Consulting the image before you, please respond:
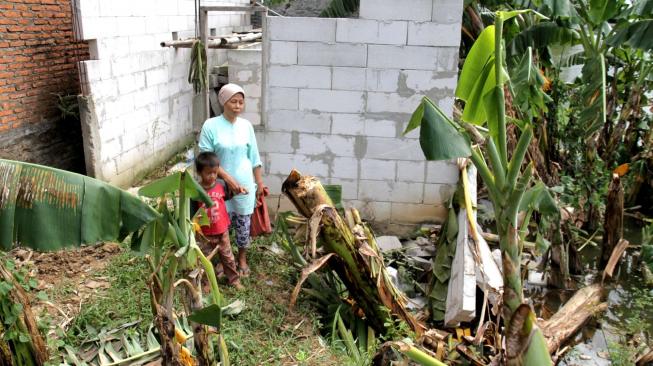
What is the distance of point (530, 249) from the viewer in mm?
6488

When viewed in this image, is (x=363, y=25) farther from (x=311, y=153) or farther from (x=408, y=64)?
(x=311, y=153)

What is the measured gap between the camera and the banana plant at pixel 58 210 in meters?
2.70

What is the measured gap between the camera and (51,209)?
9.00 ft

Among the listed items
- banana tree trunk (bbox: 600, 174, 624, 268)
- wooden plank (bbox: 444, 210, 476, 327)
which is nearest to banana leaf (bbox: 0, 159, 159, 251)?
wooden plank (bbox: 444, 210, 476, 327)

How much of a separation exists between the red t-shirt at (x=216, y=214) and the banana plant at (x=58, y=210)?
60.2 inches

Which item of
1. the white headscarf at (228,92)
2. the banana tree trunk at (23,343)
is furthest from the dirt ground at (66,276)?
the white headscarf at (228,92)

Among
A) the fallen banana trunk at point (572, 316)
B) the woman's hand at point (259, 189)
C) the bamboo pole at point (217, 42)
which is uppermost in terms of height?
the bamboo pole at point (217, 42)

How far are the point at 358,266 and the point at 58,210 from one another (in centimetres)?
242

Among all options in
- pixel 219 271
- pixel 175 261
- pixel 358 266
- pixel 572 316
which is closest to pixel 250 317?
pixel 219 271

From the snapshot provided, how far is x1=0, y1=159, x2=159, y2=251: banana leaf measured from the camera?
8.86 feet

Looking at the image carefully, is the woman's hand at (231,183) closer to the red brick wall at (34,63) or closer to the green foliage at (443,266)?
the green foliage at (443,266)

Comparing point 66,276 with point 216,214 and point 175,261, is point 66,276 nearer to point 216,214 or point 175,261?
point 216,214

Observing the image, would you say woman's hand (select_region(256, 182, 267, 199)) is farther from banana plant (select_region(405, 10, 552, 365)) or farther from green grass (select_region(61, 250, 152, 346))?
banana plant (select_region(405, 10, 552, 365))

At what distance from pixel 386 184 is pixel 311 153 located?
0.88 metres
